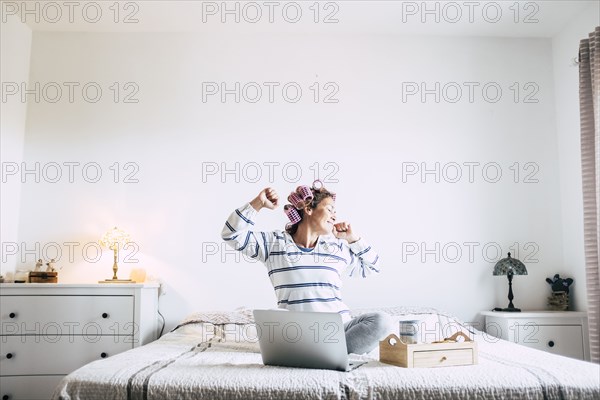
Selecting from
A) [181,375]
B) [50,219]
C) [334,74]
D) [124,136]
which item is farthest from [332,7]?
[181,375]

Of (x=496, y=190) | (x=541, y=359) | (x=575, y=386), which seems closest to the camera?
(x=575, y=386)

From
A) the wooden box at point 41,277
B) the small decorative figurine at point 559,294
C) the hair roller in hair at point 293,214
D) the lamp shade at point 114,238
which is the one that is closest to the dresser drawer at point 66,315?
the wooden box at point 41,277

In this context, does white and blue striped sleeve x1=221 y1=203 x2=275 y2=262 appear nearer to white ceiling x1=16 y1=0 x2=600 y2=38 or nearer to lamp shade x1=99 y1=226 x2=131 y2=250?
lamp shade x1=99 y1=226 x2=131 y2=250

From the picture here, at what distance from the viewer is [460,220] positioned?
4.12m

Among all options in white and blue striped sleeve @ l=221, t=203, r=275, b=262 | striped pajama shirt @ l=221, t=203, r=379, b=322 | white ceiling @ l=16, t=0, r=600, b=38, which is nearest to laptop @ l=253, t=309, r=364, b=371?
striped pajama shirt @ l=221, t=203, r=379, b=322

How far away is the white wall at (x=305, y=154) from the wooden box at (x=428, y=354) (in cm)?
181

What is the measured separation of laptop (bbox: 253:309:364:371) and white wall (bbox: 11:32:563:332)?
5.99ft

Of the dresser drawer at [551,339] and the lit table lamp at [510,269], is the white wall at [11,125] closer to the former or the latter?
the lit table lamp at [510,269]

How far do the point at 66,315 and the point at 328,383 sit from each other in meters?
2.16

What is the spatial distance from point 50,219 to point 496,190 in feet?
9.95

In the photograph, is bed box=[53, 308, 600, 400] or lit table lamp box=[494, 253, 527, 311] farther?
lit table lamp box=[494, 253, 527, 311]

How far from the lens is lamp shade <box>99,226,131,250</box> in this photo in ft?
12.7

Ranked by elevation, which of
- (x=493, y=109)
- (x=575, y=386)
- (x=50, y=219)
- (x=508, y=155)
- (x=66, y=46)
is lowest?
(x=575, y=386)

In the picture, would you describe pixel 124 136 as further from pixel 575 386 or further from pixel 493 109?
pixel 575 386
